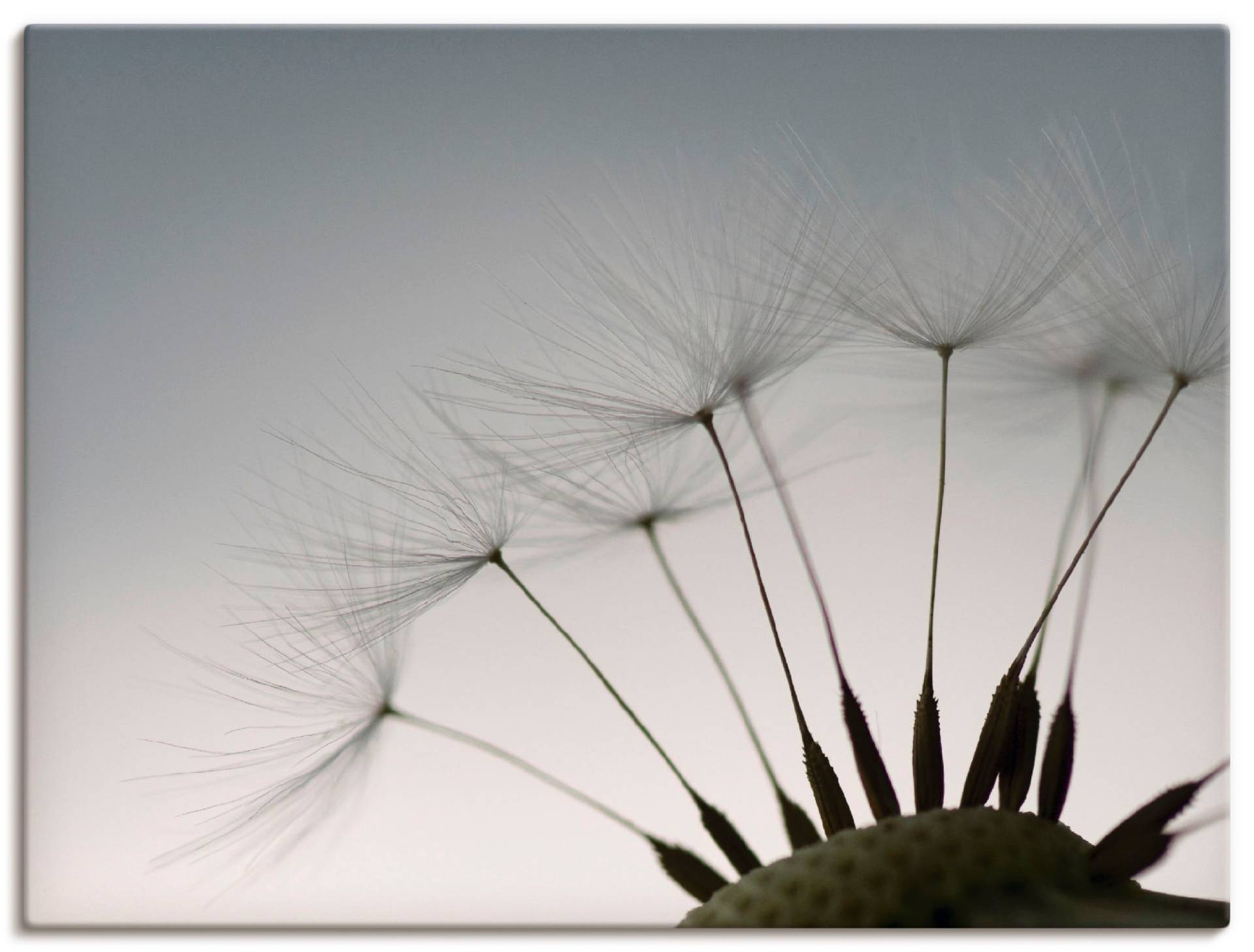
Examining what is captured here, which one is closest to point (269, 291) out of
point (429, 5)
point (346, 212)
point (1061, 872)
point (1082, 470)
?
point (346, 212)

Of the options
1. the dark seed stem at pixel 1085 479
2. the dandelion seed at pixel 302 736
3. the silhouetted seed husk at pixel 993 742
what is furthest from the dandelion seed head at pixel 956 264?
the dandelion seed at pixel 302 736

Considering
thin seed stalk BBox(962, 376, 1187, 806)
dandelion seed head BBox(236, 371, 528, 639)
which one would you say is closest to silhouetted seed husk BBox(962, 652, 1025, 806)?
thin seed stalk BBox(962, 376, 1187, 806)

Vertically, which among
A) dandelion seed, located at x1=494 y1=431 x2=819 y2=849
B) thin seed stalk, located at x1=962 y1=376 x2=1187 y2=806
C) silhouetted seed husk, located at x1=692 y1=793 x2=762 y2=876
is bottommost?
silhouetted seed husk, located at x1=692 y1=793 x2=762 y2=876

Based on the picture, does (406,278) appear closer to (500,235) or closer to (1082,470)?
(500,235)

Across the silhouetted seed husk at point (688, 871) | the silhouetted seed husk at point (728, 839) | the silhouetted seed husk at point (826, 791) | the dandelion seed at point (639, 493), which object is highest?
the dandelion seed at point (639, 493)

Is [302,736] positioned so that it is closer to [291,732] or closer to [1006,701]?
[291,732]

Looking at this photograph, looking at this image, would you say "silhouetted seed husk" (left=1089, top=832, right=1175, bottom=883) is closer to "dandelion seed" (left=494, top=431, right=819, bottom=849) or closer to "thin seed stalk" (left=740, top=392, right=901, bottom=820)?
"thin seed stalk" (left=740, top=392, right=901, bottom=820)

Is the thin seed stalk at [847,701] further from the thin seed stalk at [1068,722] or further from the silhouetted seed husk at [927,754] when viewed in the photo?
the thin seed stalk at [1068,722]
